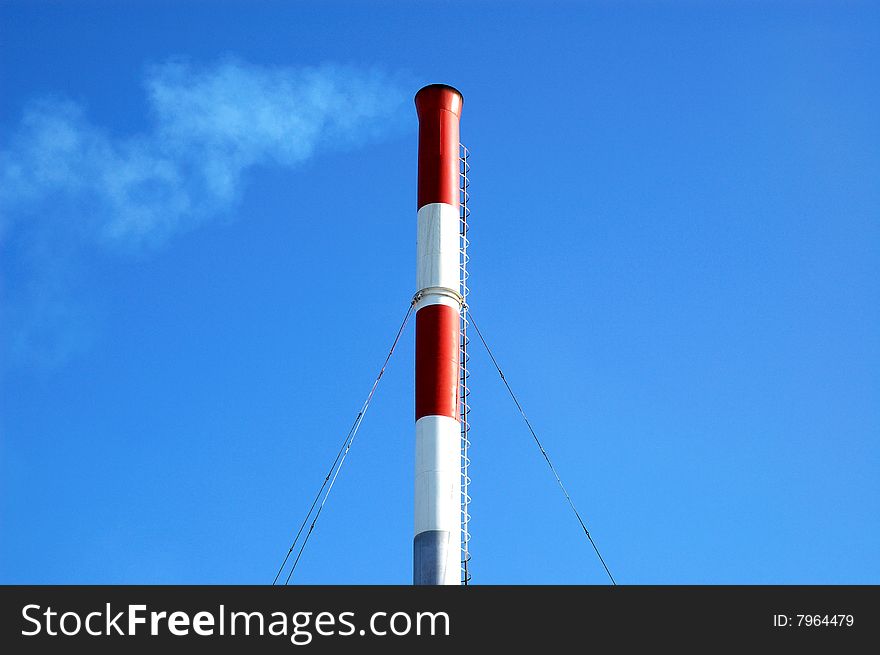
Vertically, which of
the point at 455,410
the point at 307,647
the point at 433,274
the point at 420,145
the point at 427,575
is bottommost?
the point at 307,647

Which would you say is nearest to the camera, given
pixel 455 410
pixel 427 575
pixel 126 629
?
pixel 126 629

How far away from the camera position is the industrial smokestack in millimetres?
38938

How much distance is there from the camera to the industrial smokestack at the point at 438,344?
38.9 m

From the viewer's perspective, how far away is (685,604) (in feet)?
88.6

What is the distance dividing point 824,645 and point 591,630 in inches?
198

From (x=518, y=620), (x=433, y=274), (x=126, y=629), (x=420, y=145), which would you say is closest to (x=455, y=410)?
(x=433, y=274)

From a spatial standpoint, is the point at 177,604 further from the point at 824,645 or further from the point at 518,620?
the point at 824,645

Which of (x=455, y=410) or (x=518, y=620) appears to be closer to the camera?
(x=518, y=620)

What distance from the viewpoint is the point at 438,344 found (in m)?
41.4

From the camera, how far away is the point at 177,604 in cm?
2611

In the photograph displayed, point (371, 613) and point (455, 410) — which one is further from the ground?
point (455, 410)

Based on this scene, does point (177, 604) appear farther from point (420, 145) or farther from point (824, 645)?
point (420, 145)

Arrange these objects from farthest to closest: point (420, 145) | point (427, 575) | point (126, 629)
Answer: point (420, 145), point (427, 575), point (126, 629)

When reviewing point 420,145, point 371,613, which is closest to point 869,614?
point 371,613
